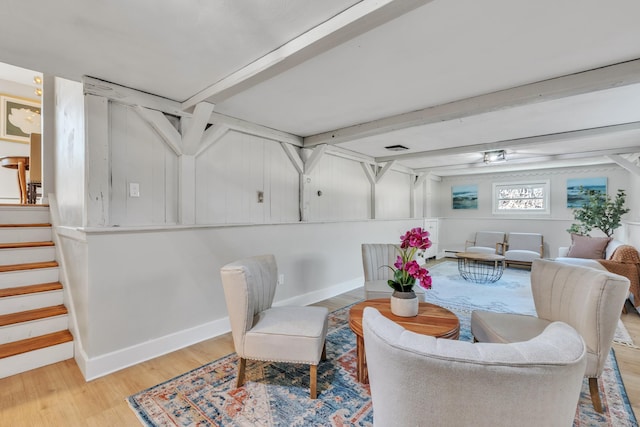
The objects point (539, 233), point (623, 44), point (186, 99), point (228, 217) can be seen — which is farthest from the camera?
point (539, 233)

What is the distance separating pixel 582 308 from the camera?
1.78 m

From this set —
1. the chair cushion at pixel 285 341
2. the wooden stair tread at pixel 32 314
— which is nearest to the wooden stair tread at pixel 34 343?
the wooden stair tread at pixel 32 314

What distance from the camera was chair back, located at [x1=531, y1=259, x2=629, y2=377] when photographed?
1.67 meters

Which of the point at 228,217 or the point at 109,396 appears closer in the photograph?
the point at 109,396

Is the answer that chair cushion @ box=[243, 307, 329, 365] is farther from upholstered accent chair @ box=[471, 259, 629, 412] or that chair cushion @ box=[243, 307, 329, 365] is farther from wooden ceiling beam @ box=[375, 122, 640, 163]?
wooden ceiling beam @ box=[375, 122, 640, 163]

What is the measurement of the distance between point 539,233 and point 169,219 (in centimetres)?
742

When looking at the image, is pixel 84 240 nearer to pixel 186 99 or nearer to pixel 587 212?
pixel 186 99

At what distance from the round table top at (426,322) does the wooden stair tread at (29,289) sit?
271cm

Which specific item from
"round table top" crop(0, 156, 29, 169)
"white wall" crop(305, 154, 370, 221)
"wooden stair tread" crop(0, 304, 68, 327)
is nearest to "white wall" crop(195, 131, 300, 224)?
"white wall" crop(305, 154, 370, 221)

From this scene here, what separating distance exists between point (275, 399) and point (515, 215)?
23.6 feet

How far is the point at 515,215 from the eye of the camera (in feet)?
22.7

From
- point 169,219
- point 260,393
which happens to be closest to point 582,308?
point 260,393

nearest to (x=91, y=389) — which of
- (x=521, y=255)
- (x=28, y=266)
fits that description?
(x=28, y=266)

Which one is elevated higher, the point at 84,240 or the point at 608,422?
the point at 84,240
